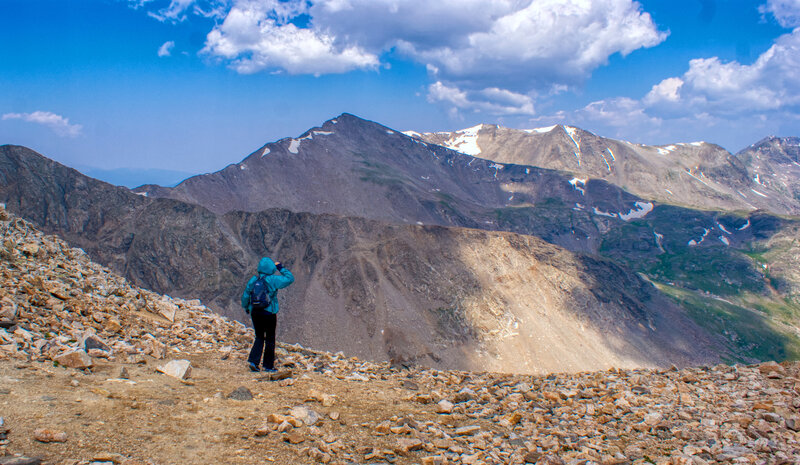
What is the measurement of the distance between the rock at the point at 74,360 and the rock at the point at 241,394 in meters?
2.93

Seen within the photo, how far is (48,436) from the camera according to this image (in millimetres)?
6359

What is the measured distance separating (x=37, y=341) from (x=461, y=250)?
8137 cm

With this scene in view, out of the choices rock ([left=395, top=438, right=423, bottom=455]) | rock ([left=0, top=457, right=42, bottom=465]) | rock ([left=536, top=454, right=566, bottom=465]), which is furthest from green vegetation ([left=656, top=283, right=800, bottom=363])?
Result: rock ([left=0, top=457, right=42, bottom=465])

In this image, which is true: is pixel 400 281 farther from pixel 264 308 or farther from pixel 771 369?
pixel 771 369

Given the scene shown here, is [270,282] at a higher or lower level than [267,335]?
higher

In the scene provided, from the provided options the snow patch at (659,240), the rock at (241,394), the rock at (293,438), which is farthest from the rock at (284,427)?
the snow patch at (659,240)

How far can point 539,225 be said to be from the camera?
621ft

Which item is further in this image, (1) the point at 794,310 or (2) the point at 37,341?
(1) the point at 794,310

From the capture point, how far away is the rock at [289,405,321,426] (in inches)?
324

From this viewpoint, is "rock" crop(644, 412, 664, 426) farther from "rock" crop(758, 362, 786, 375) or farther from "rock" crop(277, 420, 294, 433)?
"rock" crop(277, 420, 294, 433)

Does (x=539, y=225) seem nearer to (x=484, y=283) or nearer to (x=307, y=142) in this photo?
(x=307, y=142)

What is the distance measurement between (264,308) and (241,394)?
2.92 metres

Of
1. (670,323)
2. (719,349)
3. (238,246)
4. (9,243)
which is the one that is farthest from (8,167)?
(719,349)

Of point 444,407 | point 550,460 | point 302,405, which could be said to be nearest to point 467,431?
point 444,407
